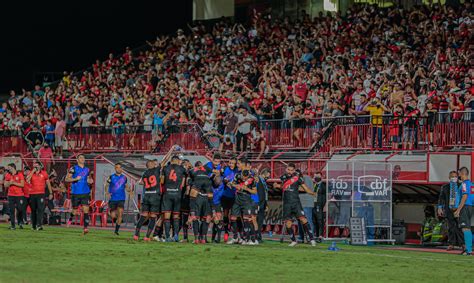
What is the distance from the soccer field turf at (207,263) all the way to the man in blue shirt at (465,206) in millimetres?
760

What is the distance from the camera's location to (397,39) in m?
34.8

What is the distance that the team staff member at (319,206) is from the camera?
89.7 feet

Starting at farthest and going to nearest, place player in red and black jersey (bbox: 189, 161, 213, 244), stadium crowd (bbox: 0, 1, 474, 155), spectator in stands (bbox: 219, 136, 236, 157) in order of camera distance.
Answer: spectator in stands (bbox: 219, 136, 236, 157) → stadium crowd (bbox: 0, 1, 474, 155) → player in red and black jersey (bbox: 189, 161, 213, 244)

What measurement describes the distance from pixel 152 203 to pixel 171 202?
463 mm

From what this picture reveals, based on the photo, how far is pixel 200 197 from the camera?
24.3 m

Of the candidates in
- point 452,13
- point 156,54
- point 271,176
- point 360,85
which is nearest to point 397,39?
point 452,13

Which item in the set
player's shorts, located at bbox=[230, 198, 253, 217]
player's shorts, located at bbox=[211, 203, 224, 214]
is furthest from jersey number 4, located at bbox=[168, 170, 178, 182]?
player's shorts, located at bbox=[230, 198, 253, 217]

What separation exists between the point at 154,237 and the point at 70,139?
55.6 feet

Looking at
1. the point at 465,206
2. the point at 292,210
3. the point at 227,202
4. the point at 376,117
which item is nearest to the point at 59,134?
the point at 227,202

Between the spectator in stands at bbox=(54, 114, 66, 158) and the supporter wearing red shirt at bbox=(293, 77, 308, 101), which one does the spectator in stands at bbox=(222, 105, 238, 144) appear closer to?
the supporter wearing red shirt at bbox=(293, 77, 308, 101)

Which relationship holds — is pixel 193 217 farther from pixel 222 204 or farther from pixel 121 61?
pixel 121 61

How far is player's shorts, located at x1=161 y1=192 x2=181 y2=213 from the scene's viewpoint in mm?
24406

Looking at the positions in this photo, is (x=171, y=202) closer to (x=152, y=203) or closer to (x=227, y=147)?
(x=152, y=203)

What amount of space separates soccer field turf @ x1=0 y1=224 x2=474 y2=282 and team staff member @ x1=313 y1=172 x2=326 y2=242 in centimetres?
282
